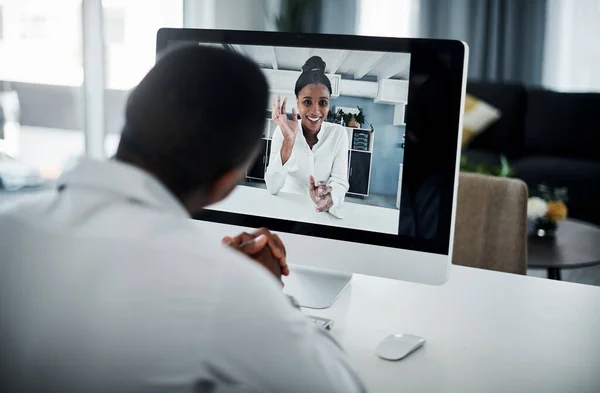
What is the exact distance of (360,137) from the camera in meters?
1.33

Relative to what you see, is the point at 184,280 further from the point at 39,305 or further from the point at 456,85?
the point at 456,85

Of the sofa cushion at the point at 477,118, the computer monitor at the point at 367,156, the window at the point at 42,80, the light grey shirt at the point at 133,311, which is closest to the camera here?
the light grey shirt at the point at 133,311

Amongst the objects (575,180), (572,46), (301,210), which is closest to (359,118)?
(301,210)

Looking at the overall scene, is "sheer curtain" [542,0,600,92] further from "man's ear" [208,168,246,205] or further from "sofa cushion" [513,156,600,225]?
"man's ear" [208,168,246,205]

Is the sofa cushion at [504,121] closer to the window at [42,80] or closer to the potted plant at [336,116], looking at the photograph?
the window at [42,80]

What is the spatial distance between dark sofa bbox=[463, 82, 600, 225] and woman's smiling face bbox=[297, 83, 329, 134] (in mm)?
3565

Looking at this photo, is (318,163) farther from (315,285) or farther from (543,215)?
(543,215)

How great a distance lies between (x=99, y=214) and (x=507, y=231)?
1608 mm

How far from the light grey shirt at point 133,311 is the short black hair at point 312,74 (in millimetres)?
680

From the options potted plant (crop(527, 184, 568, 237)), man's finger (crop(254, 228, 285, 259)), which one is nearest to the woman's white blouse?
man's finger (crop(254, 228, 285, 259))

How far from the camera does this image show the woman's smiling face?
1345mm

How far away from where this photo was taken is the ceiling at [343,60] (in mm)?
1313

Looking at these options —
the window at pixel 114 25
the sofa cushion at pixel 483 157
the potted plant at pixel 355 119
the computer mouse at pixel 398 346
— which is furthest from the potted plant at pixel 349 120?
the window at pixel 114 25

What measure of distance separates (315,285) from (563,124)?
395 centimetres
